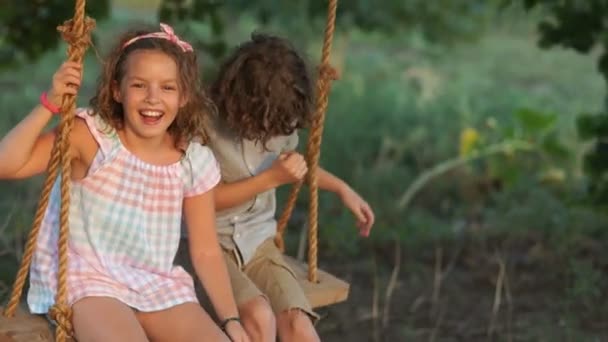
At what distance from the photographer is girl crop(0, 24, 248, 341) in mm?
2604

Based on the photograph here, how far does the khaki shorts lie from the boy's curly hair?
335mm

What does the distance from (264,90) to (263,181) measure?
24 cm

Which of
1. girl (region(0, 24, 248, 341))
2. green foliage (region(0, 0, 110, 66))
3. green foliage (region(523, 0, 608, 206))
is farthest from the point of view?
green foliage (region(0, 0, 110, 66))

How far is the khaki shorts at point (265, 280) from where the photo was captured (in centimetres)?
287

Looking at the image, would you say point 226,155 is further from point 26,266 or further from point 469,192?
point 469,192

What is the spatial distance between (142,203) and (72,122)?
0.29 m

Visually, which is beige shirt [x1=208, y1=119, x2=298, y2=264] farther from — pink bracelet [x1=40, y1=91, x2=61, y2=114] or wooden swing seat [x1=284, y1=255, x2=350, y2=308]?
pink bracelet [x1=40, y1=91, x2=61, y2=114]

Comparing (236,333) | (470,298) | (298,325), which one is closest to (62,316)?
(236,333)

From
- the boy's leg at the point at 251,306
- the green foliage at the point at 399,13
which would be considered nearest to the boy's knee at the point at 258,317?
the boy's leg at the point at 251,306

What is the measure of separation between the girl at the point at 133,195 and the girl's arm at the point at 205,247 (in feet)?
0.04

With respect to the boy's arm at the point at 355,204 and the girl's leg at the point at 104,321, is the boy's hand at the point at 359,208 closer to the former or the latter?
the boy's arm at the point at 355,204

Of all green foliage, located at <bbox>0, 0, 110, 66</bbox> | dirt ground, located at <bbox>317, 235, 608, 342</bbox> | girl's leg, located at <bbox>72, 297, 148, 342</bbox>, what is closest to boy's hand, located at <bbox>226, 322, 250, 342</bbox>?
girl's leg, located at <bbox>72, 297, 148, 342</bbox>

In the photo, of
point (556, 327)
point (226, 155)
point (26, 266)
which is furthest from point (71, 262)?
point (556, 327)

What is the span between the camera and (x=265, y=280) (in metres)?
2.99
